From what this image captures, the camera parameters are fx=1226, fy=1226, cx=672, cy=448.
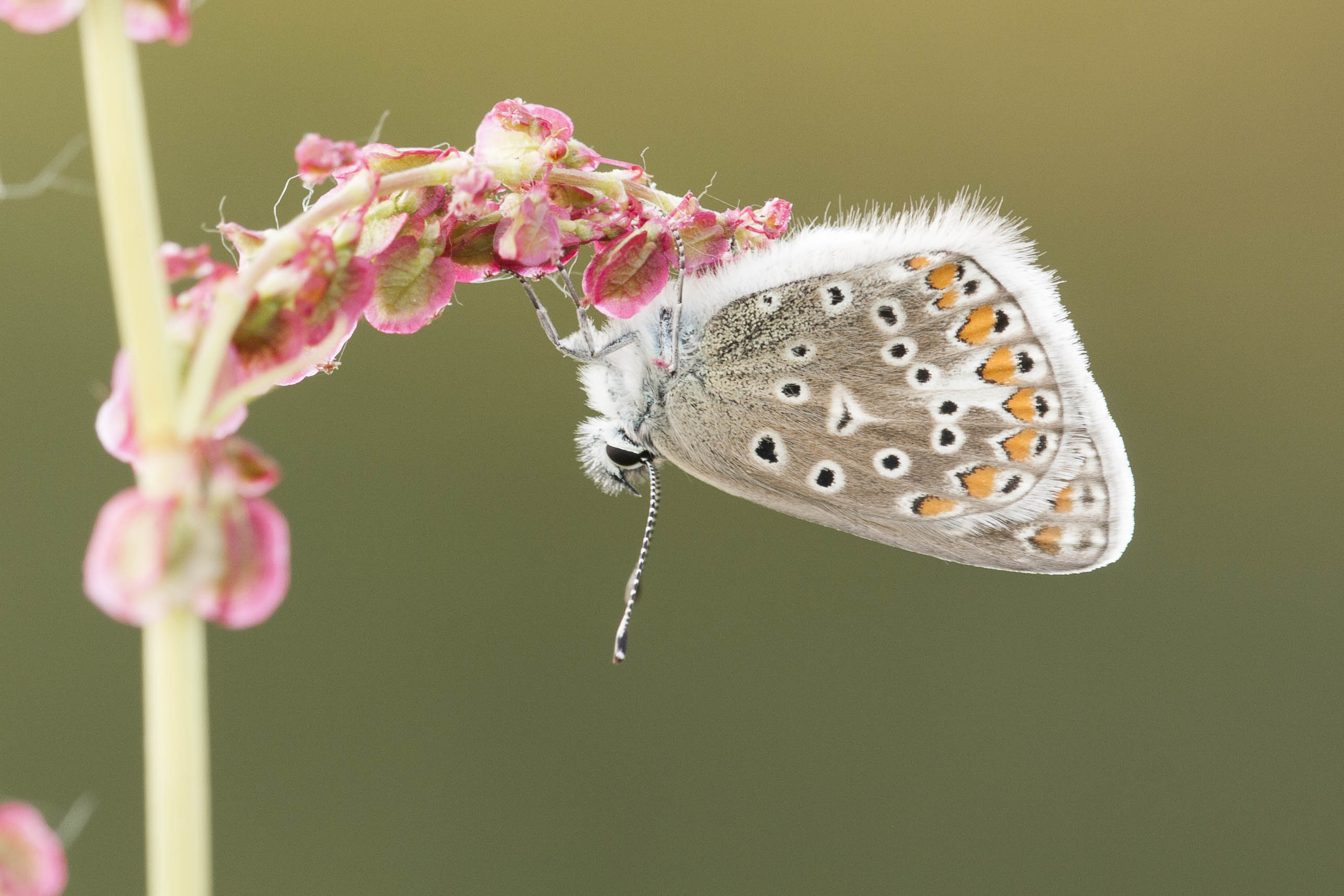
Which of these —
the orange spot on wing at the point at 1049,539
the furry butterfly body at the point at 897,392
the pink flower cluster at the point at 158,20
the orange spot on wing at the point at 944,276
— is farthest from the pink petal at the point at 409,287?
the orange spot on wing at the point at 1049,539

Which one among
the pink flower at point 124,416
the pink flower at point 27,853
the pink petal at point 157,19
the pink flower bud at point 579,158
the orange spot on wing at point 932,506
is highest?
the orange spot on wing at point 932,506

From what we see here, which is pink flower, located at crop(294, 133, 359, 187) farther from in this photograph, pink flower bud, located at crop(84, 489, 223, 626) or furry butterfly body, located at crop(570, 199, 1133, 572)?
furry butterfly body, located at crop(570, 199, 1133, 572)

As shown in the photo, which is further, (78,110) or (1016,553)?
(78,110)

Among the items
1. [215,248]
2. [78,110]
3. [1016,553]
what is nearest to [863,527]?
[1016,553]

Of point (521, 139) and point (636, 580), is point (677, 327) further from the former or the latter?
point (521, 139)

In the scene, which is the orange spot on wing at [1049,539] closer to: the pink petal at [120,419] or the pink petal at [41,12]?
the pink petal at [120,419]

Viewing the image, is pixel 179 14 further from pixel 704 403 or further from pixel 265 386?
pixel 704 403

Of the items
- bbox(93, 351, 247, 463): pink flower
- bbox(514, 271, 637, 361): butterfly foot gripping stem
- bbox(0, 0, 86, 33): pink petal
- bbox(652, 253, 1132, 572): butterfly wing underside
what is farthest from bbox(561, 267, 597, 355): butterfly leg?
bbox(0, 0, 86, 33): pink petal
